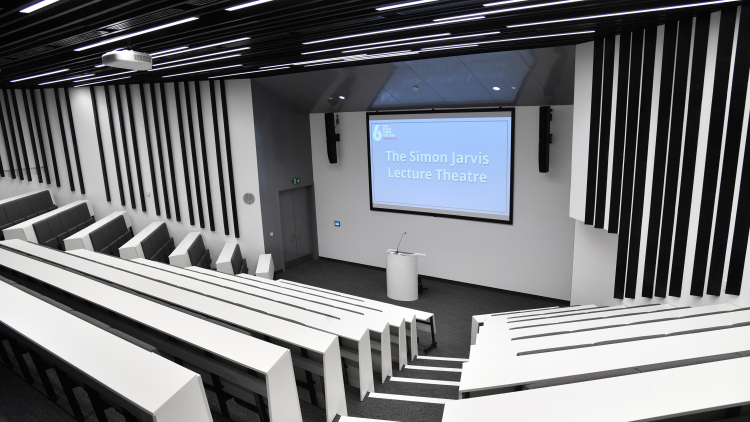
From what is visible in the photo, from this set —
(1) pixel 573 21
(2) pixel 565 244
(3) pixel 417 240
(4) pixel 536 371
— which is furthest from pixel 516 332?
(3) pixel 417 240

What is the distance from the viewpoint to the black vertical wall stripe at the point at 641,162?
4.80 m

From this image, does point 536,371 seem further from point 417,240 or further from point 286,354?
point 417,240

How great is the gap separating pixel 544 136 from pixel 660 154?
2.72 m

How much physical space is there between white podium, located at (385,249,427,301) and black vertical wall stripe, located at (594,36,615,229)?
11.1ft

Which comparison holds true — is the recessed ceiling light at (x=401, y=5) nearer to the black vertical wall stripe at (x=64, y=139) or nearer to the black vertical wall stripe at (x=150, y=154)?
the black vertical wall stripe at (x=150, y=154)

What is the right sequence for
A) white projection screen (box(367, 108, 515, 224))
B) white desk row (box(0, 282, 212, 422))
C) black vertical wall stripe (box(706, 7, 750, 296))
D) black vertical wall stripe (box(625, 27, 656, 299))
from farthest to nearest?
white projection screen (box(367, 108, 515, 224)) → black vertical wall stripe (box(625, 27, 656, 299)) → black vertical wall stripe (box(706, 7, 750, 296)) → white desk row (box(0, 282, 212, 422))

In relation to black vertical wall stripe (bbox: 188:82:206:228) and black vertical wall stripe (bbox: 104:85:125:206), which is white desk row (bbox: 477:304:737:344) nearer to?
black vertical wall stripe (bbox: 188:82:206:228)

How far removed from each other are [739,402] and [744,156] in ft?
10.2

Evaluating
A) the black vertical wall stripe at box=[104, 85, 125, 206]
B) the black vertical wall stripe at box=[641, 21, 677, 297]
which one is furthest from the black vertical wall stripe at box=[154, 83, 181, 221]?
the black vertical wall stripe at box=[641, 21, 677, 297]

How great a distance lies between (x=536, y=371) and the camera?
244cm

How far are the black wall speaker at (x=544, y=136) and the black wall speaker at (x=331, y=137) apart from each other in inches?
172

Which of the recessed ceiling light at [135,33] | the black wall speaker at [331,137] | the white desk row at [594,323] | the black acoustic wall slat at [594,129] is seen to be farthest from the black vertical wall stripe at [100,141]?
the black acoustic wall slat at [594,129]

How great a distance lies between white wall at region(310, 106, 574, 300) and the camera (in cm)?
775

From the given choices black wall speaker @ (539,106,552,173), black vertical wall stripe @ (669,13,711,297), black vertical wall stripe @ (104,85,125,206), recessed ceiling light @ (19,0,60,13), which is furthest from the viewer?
black vertical wall stripe @ (104,85,125,206)
